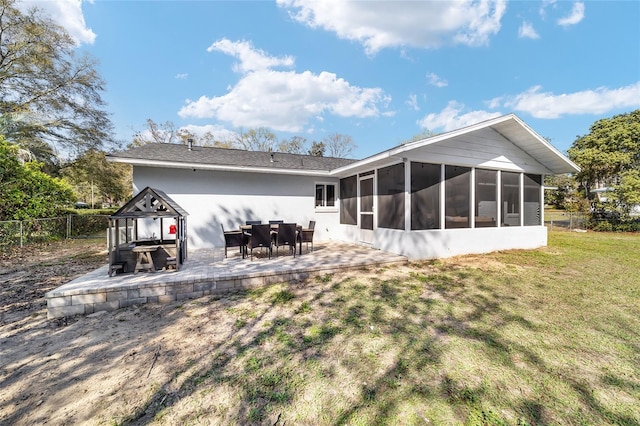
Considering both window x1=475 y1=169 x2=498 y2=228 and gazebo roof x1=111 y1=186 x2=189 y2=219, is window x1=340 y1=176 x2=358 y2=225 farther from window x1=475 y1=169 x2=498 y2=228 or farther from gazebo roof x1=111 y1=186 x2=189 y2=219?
gazebo roof x1=111 y1=186 x2=189 y2=219

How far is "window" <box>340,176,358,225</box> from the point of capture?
9227 mm

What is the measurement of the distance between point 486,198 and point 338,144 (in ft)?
89.6

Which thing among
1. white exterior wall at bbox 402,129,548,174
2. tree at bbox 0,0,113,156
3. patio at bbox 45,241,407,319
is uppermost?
tree at bbox 0,0,113,156

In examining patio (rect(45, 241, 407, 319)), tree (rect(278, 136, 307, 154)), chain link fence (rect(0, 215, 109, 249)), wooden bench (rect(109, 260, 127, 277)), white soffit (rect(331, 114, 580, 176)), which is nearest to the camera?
patio (rect(45, 241, 407, 319))

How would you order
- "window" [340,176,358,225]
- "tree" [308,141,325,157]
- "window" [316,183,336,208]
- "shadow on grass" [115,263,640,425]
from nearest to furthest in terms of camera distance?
"shadow on grass" [115,263,640,425]
"window" [340,176,358,225]
"window" [316,183,336,208]
"tree" [308,141,325,157]

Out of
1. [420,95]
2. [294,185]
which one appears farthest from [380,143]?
[294,185]

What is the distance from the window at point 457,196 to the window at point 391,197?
141 cm

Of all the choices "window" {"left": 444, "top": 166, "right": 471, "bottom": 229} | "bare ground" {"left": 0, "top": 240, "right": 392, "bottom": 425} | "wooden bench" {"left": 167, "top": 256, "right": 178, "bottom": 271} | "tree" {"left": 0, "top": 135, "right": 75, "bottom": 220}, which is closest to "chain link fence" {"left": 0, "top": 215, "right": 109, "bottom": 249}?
"tree" {"left": 0, "top": 135, "right": 75, "bottom": 220}

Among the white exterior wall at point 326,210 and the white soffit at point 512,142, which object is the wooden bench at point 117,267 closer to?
the white exterior wall at point 326,210

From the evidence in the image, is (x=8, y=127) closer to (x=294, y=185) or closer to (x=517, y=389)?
(x=294, y=185)

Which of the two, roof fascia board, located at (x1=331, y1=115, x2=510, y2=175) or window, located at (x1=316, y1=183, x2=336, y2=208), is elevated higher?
roof fascia board, located at (x1=331, y1=115, x2=510, y2=175)

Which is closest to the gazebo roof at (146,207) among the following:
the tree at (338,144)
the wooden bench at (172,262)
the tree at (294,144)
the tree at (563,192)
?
the wooden bench at (172,262)

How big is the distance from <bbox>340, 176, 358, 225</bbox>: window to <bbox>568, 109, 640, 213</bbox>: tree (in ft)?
52.4

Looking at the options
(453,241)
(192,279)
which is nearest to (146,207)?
(192,279)
